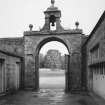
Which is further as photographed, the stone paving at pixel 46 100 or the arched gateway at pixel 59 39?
the arched gateway at pixel 59 39

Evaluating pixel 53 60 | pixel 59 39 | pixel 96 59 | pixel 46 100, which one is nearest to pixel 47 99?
pixel 46 100

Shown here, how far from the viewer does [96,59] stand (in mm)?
11766

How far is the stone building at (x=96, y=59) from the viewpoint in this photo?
965cm

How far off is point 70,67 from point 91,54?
10.4 feet

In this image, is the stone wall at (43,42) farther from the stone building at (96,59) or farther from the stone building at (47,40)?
the stone building at (96,59)

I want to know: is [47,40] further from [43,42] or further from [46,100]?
[46,100]

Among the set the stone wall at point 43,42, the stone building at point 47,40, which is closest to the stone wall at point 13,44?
the stone building at point 47,40

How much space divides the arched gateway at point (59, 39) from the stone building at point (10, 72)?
2.26ft

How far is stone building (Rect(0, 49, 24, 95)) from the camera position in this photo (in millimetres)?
12953

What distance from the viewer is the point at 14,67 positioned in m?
15.4

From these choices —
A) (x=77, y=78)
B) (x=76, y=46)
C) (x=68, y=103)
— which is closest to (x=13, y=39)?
(x=76, y=46)

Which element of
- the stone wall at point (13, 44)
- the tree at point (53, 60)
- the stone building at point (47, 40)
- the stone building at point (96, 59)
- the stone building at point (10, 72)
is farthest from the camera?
the tree at point (53, 60)

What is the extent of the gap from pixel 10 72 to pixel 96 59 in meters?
7.20

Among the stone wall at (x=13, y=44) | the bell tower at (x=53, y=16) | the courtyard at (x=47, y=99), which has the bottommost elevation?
the courtyard at (x=47, y=99)
